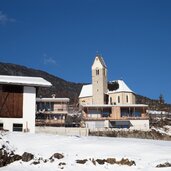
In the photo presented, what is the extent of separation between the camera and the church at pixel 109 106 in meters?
76.1

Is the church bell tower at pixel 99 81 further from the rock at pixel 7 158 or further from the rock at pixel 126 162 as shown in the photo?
the rock at pixel 126 162

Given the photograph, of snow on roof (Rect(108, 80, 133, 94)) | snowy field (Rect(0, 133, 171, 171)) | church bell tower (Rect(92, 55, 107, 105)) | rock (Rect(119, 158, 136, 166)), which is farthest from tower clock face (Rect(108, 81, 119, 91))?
rock (Rect(119, 158, 136, 166))

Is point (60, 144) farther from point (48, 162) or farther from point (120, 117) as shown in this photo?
point (120, 117)

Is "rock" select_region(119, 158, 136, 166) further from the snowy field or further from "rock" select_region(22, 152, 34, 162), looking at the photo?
"rock" select_region(22, 152, 34, 162)

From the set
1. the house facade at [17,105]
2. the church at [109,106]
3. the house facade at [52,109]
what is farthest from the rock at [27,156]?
the church at [109,106]

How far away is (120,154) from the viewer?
2658cm

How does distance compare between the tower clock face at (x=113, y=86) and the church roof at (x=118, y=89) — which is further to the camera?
the tower clock face at (x=113, y=86)

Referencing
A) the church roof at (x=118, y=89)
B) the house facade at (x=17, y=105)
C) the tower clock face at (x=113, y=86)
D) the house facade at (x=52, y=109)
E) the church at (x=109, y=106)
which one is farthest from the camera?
the tower clock face at (x=113, y=86)

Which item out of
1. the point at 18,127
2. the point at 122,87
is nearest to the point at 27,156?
the point at 18,127

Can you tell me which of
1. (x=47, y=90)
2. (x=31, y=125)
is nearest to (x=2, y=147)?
(x=31, y=125)

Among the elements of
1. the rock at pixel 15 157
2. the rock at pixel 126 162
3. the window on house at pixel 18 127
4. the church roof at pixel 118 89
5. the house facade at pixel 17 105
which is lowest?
the rock at pixel 126 162

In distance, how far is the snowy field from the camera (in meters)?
24.7

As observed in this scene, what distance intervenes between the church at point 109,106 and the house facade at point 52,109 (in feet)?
14.1

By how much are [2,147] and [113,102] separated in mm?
58400
